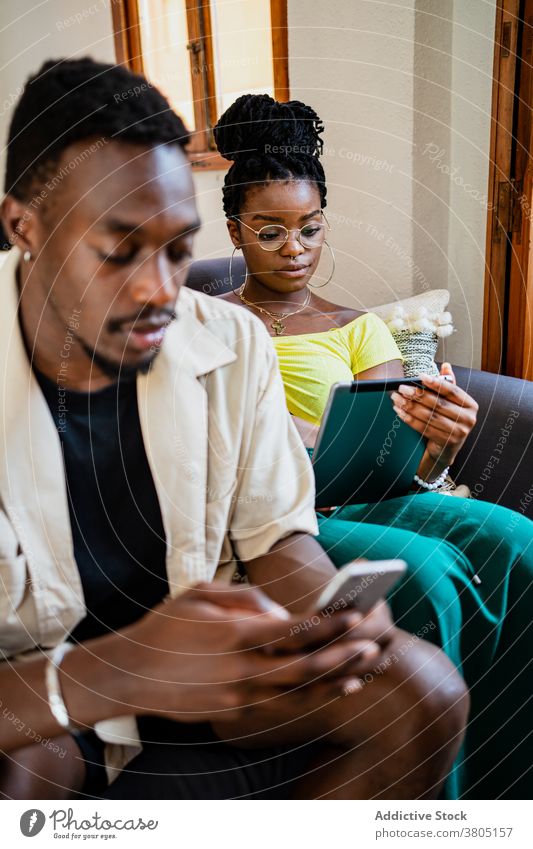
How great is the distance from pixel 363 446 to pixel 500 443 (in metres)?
0.21

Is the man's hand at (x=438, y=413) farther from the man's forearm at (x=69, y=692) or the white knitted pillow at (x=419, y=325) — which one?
the man's forearm at (x=69, y=692)

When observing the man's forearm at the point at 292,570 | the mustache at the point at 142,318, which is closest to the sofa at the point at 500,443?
the man's forearm at the point at 292,570

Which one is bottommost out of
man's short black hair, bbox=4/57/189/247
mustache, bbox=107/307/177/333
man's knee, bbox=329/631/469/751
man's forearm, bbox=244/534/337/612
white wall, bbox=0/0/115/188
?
man's knee, bbox=329/631/469/751

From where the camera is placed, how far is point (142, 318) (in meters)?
0.52

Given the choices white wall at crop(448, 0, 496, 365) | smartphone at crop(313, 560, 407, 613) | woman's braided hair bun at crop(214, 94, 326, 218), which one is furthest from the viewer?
white wall at crop(448, 0, 496, 365)

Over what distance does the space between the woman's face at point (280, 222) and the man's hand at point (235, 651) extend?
23cm

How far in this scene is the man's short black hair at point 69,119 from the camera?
1.56ft

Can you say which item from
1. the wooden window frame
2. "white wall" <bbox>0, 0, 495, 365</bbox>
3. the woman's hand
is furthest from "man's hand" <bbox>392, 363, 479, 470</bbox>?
the wooden window frame

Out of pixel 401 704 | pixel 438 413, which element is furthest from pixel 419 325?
pixel 401 704

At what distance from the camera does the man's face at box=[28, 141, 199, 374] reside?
18.8 inches

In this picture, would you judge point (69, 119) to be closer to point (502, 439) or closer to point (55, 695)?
point (55, 695)

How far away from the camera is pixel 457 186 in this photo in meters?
0.71

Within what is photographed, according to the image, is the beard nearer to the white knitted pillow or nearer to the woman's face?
the woman's face

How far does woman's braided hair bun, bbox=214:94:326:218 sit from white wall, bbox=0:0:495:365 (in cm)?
4
